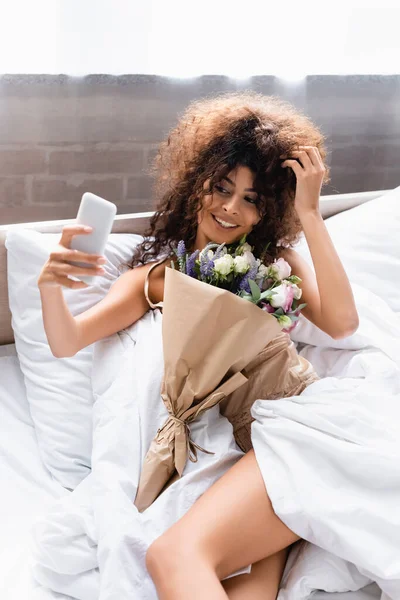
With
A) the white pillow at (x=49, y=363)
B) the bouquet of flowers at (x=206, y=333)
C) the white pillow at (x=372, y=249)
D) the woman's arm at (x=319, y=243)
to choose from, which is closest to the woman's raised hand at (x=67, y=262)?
the bouquet of flowers at (x=206, y=333)

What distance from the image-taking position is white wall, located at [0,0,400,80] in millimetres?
1993

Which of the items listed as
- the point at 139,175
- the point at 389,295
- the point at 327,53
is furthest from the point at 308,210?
the point at 327,53

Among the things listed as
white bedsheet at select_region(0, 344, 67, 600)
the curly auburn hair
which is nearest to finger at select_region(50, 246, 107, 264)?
the curly auburn hair

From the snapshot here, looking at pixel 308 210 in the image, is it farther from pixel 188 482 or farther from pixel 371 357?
pixel 188 482

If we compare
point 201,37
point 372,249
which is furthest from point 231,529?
point 201,37

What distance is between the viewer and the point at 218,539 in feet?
3.94

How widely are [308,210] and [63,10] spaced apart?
96 centimetres

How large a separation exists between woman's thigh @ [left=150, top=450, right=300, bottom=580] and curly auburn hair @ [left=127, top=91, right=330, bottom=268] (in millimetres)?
503

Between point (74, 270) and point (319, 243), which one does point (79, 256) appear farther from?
point (319, 243)

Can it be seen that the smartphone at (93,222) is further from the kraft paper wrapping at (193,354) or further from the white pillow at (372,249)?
the white pillow at (372,249)

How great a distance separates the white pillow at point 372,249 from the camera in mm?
2031

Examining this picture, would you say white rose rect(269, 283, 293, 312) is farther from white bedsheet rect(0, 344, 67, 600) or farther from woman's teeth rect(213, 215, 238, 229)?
white bedsheet rect(0, 344, 67, 600)

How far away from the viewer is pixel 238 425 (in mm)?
1495

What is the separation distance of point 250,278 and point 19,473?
2.16 ft
